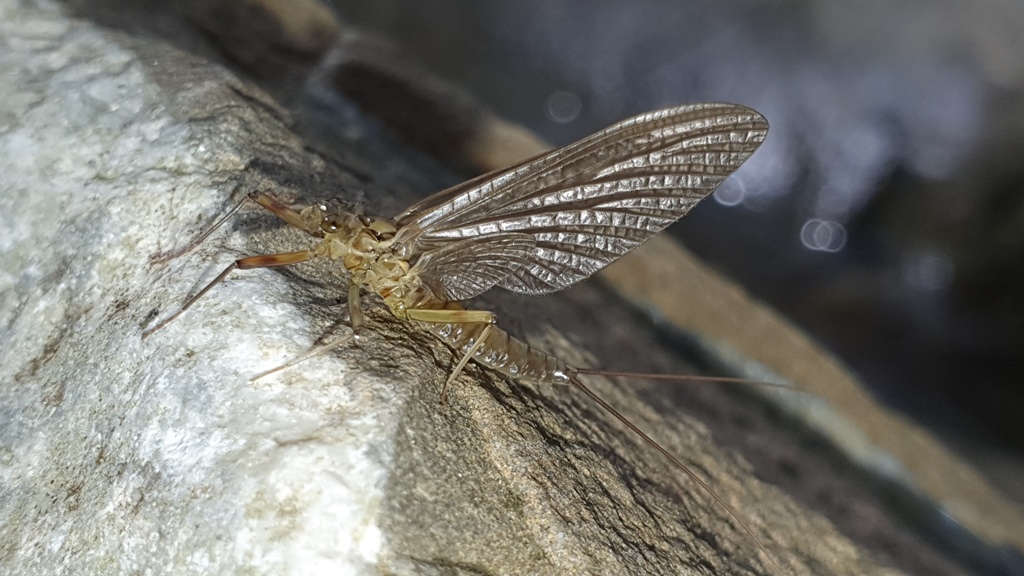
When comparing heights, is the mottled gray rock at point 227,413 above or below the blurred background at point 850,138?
below

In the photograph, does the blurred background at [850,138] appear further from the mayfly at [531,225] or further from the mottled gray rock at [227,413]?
the mayfly at [531,225]

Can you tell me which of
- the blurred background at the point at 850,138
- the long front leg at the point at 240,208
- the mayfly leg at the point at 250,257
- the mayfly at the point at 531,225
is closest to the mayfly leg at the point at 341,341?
the mayfly at the point at 531,225

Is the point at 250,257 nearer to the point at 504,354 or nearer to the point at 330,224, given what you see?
the point at 330,224

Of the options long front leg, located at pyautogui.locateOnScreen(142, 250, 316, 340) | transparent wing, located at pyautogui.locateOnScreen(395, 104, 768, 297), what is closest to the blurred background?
transparent wing, located at pyautogui.locateOnScreen(395, 104, 768, 297)

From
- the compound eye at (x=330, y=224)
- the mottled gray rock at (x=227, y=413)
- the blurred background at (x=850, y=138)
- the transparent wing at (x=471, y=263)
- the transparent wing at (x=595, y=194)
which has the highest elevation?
the blurred background at (x=850, y=138)

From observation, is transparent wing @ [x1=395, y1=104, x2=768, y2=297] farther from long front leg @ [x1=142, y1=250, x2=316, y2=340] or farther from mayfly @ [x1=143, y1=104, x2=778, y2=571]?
long front leg @ [x1=142, y1=250, x2=316, y2=340]

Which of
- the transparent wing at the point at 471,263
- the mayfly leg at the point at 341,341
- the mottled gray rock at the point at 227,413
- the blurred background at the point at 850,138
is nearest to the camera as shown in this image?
the mottled gray rock at the point at 227,413

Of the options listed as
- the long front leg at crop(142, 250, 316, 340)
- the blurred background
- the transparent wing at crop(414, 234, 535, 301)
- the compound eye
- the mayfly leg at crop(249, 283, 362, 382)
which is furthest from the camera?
the blurred background

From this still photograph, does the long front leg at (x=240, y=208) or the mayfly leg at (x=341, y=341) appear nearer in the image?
the mayfly leg at (x=341, y=341)
